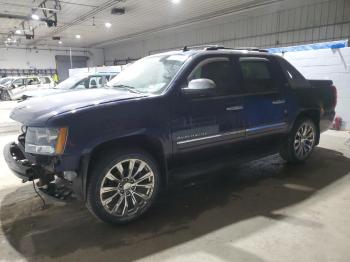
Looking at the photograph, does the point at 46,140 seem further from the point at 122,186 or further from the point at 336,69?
the point at 336,69

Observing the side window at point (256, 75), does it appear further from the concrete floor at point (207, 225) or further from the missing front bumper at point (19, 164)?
the missing front bumper at point (19, 164)

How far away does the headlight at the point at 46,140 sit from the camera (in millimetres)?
2494

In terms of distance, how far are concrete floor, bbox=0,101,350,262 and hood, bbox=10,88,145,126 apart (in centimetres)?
107

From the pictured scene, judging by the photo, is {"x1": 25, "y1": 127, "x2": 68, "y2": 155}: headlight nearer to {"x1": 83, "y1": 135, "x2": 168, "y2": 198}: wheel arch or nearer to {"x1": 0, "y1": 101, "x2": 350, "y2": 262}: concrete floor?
{"x1": 83, "y1": 135, "x2": 168, "y2": 198}: wheel arch

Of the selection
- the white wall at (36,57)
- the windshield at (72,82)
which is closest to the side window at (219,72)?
the windshield at (72,82)

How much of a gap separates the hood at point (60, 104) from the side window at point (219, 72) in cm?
84

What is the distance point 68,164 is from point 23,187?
1.99m

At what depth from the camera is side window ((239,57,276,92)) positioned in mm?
3711

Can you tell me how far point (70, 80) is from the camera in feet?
33.7

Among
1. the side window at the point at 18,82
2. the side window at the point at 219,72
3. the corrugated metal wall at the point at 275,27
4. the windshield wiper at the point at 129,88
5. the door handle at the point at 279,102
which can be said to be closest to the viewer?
the windshield wiper at the point at 129,88

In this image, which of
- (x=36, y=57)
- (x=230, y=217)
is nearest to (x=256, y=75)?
(x=230, y=217)

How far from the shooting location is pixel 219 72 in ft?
11.6

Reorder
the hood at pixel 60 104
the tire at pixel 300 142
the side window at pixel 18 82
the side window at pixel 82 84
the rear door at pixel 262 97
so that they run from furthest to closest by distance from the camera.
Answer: the side window at pixel 18 82 < the side window at pixel 82 84 < the tire at pixel 300 142 < the rear door at pixel 262 97 < the hood at pixel 60 104

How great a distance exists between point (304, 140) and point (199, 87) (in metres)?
2.48
